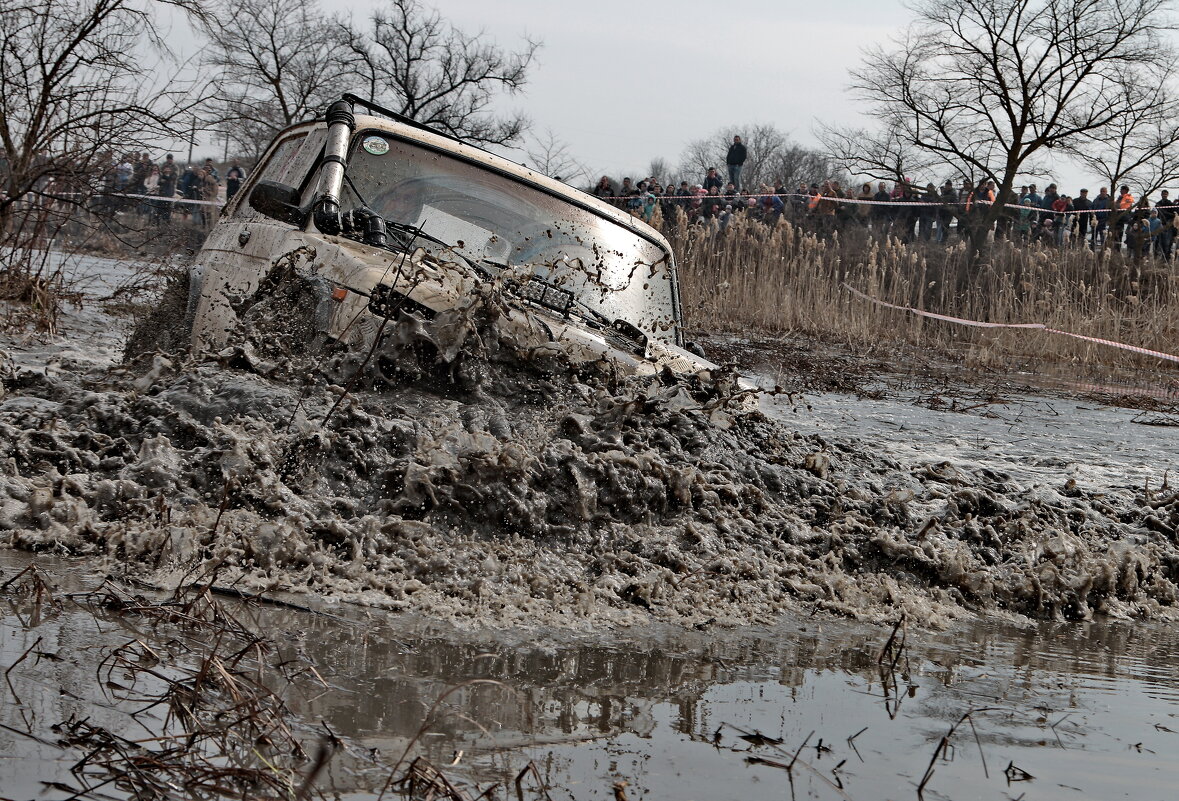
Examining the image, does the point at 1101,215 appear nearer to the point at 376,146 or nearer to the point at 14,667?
the point at 376,146

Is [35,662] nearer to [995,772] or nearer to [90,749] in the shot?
[90,749]

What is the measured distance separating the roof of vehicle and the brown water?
3064 mm

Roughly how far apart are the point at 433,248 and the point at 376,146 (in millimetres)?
834

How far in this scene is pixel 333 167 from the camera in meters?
5.55

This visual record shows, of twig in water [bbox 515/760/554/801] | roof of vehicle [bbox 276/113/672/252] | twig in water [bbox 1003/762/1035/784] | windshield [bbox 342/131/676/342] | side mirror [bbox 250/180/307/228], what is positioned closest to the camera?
twig in water [bbox 515/760/554/801]

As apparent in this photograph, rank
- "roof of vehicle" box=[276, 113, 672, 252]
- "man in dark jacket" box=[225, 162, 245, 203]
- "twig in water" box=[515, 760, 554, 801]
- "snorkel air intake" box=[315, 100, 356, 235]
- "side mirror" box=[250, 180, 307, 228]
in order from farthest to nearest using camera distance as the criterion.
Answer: "man in dark jacket" box=[225, 162, 245, 203], "roof of vehicle" box=[276, 113, 672, 252], "snorkel air intake" box=[315, 100, 356, 235], "side mirror" box=[250, 180, 307, 228], "twig in water" box=[515, 760, 554, 801]

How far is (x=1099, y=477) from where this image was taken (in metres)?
7.10

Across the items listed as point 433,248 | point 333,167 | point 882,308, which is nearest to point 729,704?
point 433,248

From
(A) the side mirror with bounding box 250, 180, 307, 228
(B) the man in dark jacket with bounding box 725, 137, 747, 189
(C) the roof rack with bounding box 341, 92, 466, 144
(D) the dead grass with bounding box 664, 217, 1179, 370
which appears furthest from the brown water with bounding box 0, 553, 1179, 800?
(B) the man in dark jacket with bounding box 725, 137, 747, 189

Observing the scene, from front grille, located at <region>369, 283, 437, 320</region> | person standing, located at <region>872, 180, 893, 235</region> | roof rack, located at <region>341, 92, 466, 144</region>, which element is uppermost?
person standing, located at <region>872, 180, 893, 235</region>

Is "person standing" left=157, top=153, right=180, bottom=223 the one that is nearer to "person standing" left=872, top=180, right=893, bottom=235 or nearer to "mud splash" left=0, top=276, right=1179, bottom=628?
"person standing" left=872, top=180, right=893, bottom=235

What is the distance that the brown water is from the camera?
7.30 ft

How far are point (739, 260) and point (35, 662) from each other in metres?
14.5

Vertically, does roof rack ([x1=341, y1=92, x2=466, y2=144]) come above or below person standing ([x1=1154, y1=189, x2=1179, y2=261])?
below
